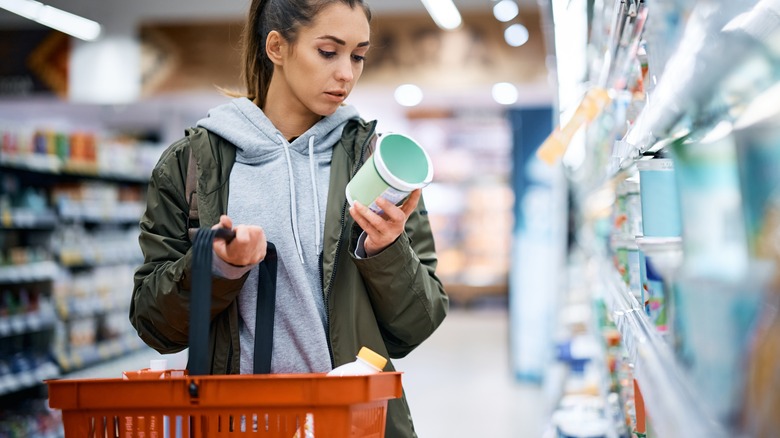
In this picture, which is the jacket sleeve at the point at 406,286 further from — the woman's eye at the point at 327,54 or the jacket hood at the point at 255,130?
the woman's eye at the point at 327,54

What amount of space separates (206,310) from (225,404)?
138mm

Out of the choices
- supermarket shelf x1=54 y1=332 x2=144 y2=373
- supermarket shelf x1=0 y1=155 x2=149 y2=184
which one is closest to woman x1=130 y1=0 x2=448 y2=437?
supermarket shelf x1=0 y1=155 x2=149 y2=184

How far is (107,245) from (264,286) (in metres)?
5.13

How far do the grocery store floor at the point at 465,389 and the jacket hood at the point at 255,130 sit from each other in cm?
287

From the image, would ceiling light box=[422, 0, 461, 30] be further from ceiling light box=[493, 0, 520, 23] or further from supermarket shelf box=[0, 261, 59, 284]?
supermarket shelf box=[0, 261, 59, 284]

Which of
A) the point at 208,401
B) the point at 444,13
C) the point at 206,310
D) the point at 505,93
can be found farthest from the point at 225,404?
the point at 505,93

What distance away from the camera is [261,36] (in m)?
1.85

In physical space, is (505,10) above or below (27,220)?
above

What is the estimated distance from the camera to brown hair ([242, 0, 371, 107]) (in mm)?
1711

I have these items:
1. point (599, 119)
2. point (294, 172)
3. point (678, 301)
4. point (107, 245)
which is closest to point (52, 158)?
point (107, 245)

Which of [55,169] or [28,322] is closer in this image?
[28,322]

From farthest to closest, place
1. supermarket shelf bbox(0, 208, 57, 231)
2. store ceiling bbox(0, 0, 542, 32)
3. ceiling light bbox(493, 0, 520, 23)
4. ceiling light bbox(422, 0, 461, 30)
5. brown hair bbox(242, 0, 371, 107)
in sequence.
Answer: store ceiling bbox(0, 0, 542, 32), ceiling light bbox(493, 0, 520, 23), ceiling light bbox(422, 0, 461, 30), supermarket shelf bbox(0, 208, 57, 231), brown hair bbox(242, 0, 371, 107)

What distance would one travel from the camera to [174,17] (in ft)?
31.4

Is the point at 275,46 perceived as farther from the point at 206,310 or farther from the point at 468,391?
the point at 468,391
